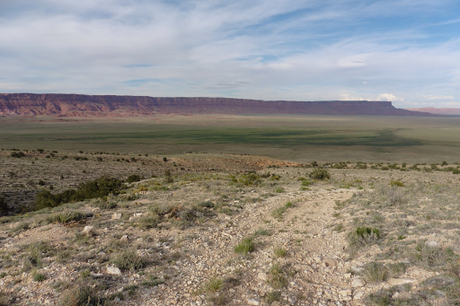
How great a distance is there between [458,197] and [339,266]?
7.65m

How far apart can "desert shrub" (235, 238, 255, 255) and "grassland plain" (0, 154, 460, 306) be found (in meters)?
0.03

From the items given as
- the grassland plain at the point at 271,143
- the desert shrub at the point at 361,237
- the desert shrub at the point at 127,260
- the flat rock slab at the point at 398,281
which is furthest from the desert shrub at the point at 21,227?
the grassland plain at the point at 271,143

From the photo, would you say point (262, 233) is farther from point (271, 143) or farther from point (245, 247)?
point (271, 143)

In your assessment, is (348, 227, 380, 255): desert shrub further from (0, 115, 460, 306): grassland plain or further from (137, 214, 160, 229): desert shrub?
(137, 214, 160, 229): desert shrub

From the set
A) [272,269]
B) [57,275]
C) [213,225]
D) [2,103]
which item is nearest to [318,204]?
[213,225]

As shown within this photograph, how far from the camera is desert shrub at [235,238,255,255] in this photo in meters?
6.65

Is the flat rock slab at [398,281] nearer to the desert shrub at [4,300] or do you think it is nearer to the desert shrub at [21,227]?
the desert shrub at [4,300]

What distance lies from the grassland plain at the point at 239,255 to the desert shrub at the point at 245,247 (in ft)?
0.08

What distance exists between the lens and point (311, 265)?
19.7 ft

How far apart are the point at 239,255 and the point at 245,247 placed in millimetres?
275

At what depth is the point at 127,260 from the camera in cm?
582

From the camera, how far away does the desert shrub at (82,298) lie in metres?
4.47

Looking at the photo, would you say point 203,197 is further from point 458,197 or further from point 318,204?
point 458,197

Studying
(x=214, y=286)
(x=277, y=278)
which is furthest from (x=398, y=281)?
(x=214, y=286)
